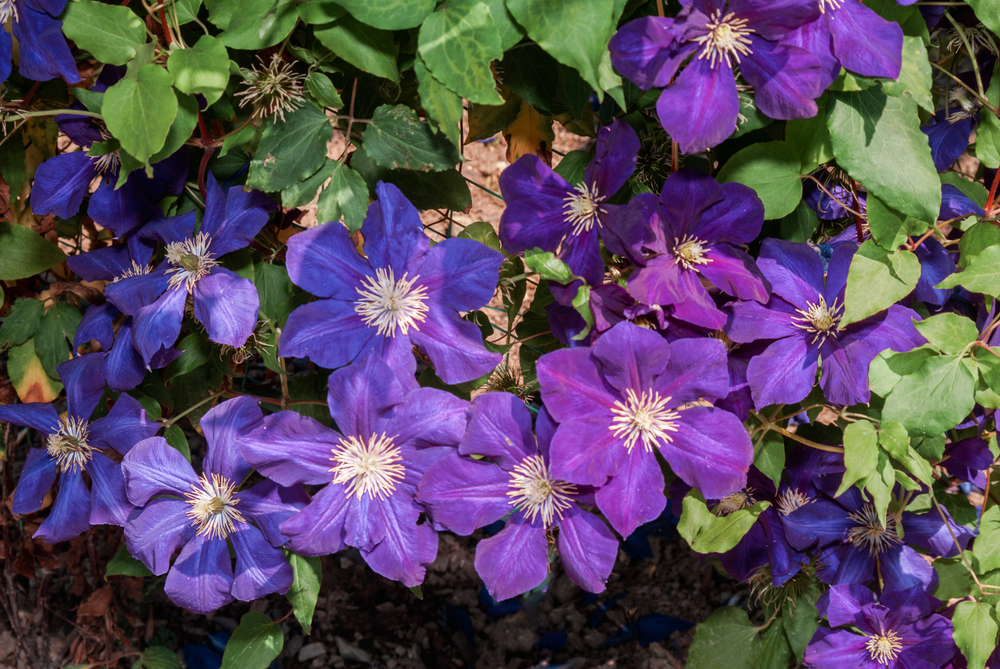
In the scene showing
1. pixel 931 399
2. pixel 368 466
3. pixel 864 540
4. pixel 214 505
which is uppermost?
pixel 931 399

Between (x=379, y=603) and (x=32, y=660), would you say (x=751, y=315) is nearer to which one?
(x=379, y=603)

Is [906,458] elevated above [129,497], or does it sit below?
above

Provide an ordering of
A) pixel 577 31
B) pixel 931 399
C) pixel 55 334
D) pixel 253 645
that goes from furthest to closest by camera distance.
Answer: pixel 55 334 < pixel 253 645 < pixel 931 399 < pixel 577 31

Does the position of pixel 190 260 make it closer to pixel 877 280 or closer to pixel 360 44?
pixel 360 44

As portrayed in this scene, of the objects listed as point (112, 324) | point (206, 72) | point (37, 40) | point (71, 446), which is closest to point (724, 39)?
point (206, 72)

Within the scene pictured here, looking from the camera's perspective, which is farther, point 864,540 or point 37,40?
point 864,540

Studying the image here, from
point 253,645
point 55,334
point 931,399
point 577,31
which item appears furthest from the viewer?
point 55,334

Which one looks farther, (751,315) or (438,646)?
(438,646)

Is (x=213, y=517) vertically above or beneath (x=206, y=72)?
beneath

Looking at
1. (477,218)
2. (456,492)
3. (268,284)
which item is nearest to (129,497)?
(268,284)
